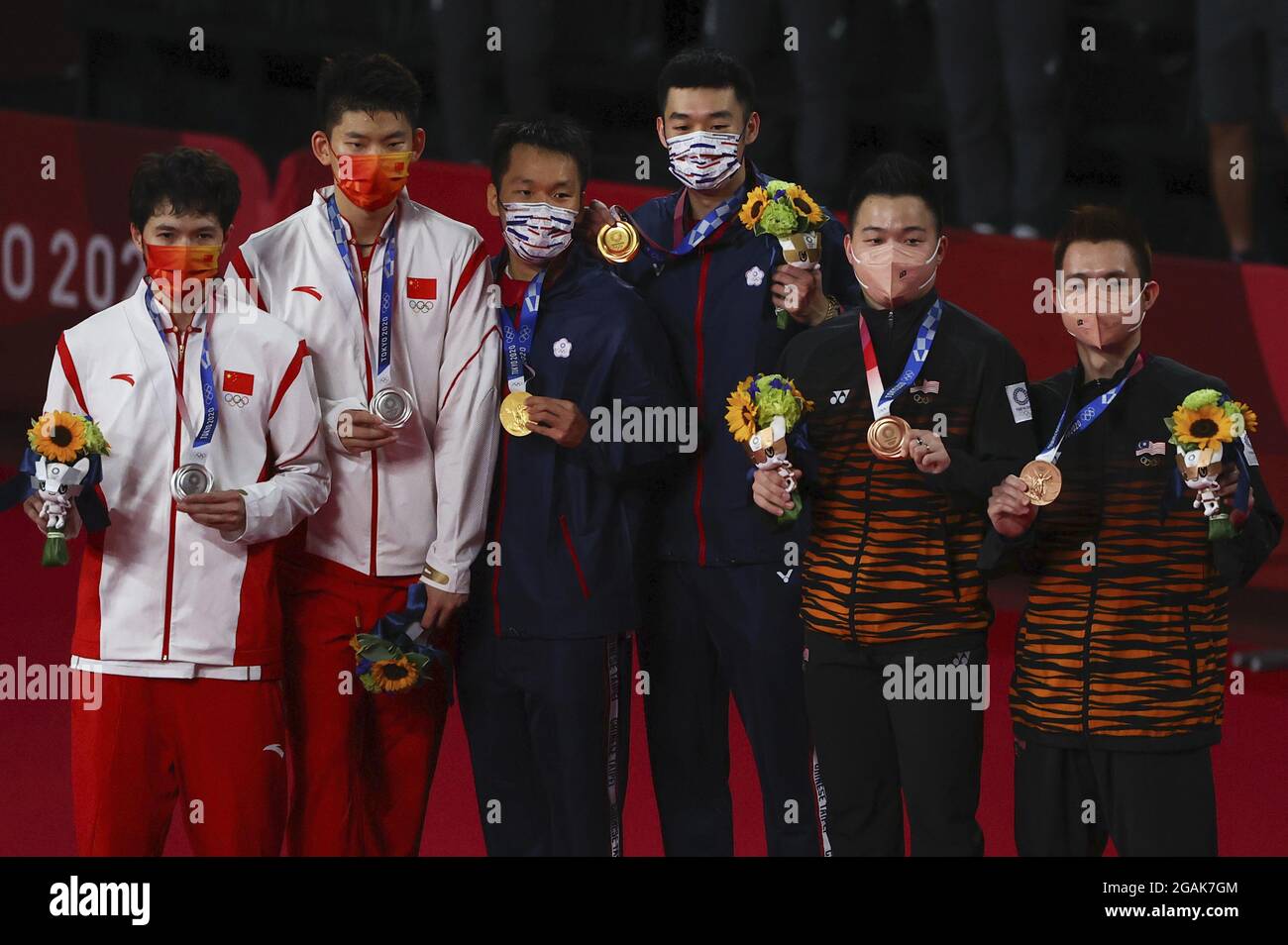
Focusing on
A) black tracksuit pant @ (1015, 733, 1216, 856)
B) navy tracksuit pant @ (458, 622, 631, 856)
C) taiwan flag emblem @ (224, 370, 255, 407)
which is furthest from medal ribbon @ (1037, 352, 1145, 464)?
taiwan flag emblem @ (224, 370, 255, 407)

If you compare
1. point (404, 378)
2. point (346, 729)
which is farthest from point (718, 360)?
point (346, 729)

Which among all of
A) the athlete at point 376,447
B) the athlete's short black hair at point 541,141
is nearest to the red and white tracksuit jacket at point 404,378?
the athlete at point 376,447

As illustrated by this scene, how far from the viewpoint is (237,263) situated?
408 cm

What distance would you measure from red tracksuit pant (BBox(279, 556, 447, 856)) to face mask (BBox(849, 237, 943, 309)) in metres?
1.19

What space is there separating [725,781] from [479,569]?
74cm

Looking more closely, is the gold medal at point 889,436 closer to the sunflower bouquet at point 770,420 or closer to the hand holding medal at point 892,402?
the hand holding medal at point 892,402

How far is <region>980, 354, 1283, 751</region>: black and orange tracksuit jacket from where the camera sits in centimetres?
365

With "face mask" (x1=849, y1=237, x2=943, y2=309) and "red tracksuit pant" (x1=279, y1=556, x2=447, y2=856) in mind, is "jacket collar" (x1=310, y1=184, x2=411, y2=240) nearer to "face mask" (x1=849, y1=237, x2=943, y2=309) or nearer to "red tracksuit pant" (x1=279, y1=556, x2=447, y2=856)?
"red tracksuit pant" (x1=279, y1=556, x2=447, y2=856)

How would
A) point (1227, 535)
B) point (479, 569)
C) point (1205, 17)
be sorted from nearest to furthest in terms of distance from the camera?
1. point (1227, 535)
2. point (479, 569)
3. point (1205, 17)

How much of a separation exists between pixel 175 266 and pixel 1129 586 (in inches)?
81.5

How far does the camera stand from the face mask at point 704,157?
4.06 meters

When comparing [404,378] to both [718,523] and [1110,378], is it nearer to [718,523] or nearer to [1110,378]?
[718,523]
